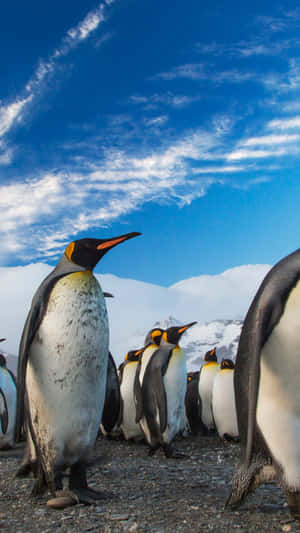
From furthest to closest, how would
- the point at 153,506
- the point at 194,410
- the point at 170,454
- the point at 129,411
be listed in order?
1. the point at 194,410
2. the point at 129,411
3. the point at 170,454
4. the point at 153,506

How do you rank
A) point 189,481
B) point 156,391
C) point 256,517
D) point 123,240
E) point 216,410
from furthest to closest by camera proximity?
1. point 216,410
2. point 156,391
3. point 189,481
4. point 123,240
5. point 256,517

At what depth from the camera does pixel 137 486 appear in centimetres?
424

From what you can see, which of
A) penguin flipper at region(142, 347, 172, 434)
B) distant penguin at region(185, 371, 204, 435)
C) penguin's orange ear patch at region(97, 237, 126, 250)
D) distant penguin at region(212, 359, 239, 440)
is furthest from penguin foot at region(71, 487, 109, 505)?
distant penguin at region(185, 371, 204, 435)

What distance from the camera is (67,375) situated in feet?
11.8

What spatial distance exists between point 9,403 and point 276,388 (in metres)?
6.43

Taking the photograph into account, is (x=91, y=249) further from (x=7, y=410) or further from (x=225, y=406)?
(x=225, y=406)

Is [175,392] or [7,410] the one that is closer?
[175,392]

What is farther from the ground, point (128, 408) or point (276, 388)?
point (276, 388)

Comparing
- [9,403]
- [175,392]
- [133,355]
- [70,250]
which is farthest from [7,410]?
[70,250]

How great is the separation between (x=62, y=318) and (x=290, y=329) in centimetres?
177

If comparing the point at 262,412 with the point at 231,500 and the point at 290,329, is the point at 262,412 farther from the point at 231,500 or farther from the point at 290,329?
the point at 231,500

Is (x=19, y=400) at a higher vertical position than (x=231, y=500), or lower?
higher

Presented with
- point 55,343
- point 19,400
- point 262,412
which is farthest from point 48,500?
point 262,412

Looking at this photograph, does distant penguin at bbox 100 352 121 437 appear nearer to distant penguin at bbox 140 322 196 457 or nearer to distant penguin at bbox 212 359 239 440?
distant penguin at bbox 140 322 196 457
